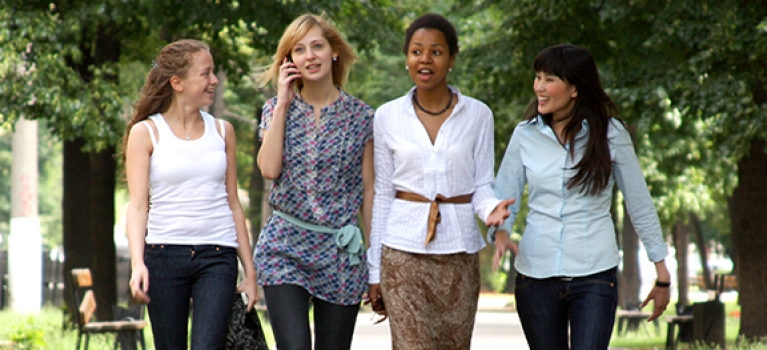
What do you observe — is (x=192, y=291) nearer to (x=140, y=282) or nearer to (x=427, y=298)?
(x=140, y=282)

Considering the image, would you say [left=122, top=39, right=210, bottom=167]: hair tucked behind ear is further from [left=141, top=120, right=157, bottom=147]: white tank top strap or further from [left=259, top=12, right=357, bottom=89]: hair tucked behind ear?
[left=259, top=12, right=357, bottom=89]: hair tucked behind ear

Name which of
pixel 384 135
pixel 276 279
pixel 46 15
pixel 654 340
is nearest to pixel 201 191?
pixel 276 279

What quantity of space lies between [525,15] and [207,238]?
8.61 meters

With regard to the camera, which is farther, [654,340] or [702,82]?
[654,340]

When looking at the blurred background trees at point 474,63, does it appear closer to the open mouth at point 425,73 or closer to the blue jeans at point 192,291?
the open mouth at point 425,73

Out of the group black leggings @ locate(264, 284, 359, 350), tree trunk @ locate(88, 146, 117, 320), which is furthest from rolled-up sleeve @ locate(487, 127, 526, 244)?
tree trunk @ locate(88, 146, 117, 320)

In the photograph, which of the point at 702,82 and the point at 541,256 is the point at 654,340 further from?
the point at 541,256

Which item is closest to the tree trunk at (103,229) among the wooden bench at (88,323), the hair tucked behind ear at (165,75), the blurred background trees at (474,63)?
the blurred background trees at (474,63)

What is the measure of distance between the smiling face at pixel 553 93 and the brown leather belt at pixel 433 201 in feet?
1.79

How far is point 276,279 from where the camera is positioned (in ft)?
16.8

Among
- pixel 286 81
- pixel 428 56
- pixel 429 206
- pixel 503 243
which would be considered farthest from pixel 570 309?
pixel 286 81

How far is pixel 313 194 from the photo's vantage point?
521 cm

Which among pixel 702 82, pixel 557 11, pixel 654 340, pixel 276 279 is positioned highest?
pixel 557 11

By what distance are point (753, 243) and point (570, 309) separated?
9.21 m
